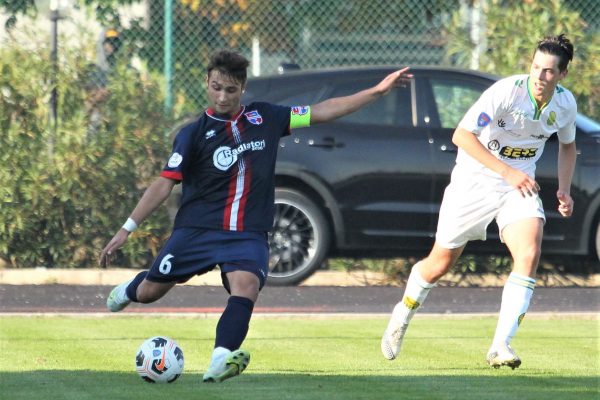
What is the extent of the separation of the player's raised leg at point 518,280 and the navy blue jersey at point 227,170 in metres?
1.38

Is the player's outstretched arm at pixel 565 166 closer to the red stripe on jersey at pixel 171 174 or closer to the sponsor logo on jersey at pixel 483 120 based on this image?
the sponsor logo on jersey at pixel 483 120

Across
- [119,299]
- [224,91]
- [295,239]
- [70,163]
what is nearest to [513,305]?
[224,91]

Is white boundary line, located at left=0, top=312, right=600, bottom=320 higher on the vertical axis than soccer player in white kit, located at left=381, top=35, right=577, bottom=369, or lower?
lower

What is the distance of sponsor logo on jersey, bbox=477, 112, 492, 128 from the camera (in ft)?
26.2

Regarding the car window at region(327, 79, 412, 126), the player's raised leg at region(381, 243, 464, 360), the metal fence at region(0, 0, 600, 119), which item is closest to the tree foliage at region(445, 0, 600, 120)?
the metal fence at region(0, 0, 600, 119)

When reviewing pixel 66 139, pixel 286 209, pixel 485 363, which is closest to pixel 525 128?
pixel 485 363

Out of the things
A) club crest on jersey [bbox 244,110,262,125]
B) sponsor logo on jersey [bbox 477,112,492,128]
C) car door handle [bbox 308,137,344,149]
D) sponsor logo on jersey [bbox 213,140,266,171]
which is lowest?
sponsor logo on jersey [bbox 213,140,266,171]

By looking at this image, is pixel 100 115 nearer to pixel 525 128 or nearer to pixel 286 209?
pixel 286 209

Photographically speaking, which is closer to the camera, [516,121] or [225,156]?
[225,156]

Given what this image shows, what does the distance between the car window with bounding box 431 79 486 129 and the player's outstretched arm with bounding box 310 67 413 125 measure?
5.84m

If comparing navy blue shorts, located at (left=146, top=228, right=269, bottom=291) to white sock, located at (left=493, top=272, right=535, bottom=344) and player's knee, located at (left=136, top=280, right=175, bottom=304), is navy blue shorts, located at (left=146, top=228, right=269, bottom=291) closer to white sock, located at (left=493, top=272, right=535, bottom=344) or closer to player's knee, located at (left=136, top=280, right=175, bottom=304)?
Answer: player's knee, located at (left=136, top=280, right=175, bottom=304)

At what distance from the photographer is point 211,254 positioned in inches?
292

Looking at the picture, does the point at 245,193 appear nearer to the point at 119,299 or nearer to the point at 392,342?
the point at 119,299

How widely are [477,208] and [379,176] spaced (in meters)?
4.86
